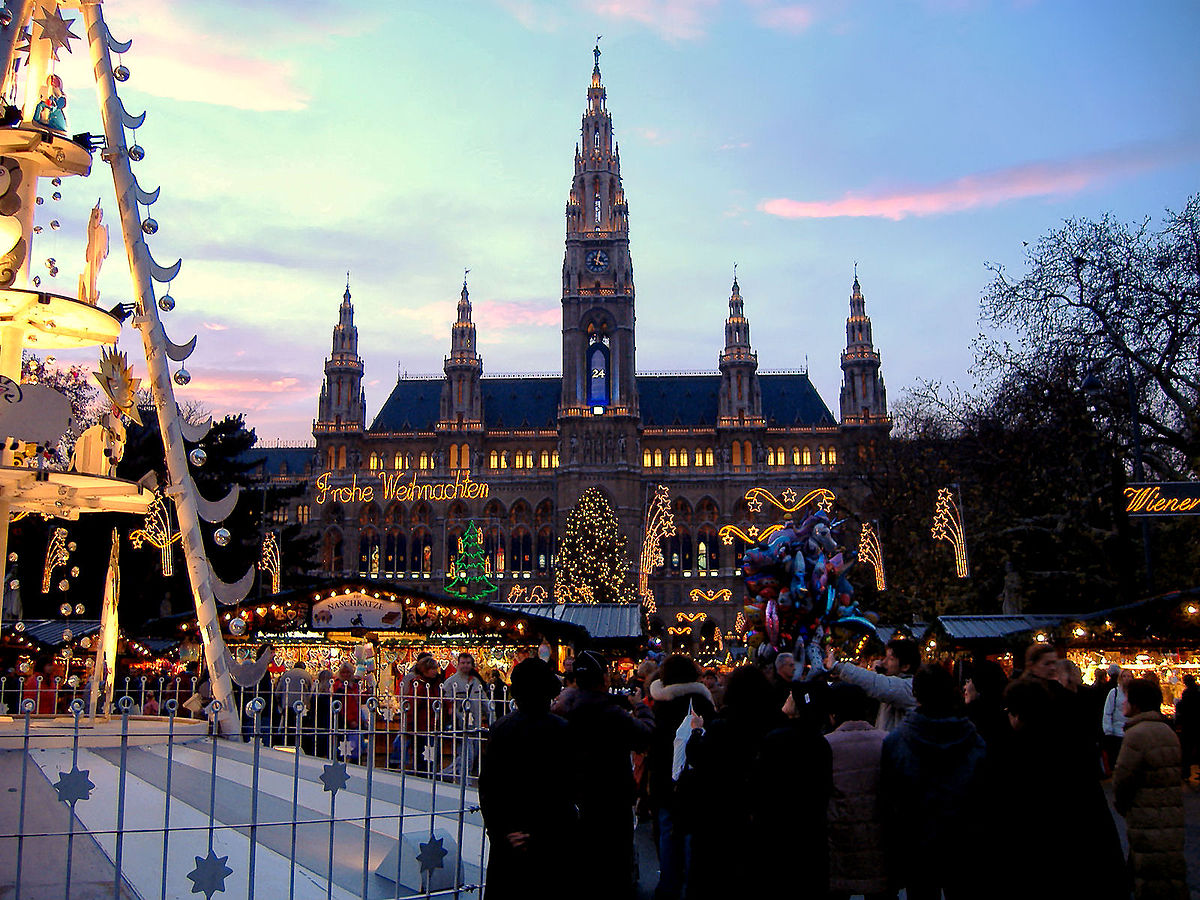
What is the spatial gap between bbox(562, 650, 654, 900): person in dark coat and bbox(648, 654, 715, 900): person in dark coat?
95 cm

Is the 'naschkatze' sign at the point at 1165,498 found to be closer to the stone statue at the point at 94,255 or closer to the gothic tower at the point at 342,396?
the stone statue at the point at 94,255

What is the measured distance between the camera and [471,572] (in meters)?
49.5

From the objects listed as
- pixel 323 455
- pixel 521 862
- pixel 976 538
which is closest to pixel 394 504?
pixel 323 455

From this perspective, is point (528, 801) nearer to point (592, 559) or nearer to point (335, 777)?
point (335, 777)

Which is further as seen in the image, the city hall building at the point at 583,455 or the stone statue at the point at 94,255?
the city hall building at the point at 583,455

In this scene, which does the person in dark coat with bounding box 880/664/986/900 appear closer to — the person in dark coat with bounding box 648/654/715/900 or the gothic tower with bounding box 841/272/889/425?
the person in dark coat with bounding box 648/654/715/900

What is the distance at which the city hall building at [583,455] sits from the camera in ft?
190

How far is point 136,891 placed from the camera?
14.6ft

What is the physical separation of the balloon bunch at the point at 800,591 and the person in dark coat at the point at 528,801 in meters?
8.11

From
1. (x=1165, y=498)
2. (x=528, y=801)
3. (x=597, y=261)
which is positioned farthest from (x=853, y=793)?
(x=597, y=261)

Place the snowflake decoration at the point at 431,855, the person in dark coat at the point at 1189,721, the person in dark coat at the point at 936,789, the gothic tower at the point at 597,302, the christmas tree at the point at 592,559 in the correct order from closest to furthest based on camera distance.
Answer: the person in dark coat at the point at 936,789 → the snowflake decoration at the point at 431,855 → the person in dark coat at the point at 1189,721 → the christmas tree at the point at 592,559 → the gothic tower at the point at 597,302

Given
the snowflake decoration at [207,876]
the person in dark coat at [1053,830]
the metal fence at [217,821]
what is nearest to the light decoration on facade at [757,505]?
the metal fence at [217,821]

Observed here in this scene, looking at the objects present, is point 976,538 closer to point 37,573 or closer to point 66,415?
point 66,415

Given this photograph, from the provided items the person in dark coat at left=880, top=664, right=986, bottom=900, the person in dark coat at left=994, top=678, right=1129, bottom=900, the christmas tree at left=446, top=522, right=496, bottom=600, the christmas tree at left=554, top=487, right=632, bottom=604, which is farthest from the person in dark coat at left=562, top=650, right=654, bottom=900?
the christmas tree at left=554, top=487, right=632, bottom=604
